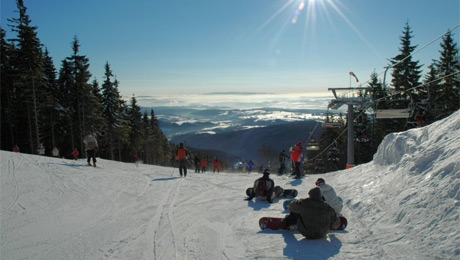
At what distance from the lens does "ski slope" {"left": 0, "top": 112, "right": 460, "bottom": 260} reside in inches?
202

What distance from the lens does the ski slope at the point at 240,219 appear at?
5.12 meters

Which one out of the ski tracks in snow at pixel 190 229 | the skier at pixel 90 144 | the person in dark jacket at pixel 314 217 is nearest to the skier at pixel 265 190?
the ski tracks in snow at pixel 190 229

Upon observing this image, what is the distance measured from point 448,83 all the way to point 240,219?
1370 inches

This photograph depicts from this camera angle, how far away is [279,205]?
30.2 feet

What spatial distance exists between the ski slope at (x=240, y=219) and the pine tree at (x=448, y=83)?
28.0 meters

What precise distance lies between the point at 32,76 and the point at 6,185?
78.3 feet

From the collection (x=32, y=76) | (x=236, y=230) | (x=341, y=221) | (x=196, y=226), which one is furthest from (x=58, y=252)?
(x=32, y=76)

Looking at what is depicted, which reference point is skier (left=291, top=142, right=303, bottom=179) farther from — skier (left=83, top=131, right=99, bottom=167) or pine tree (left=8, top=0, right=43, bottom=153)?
pine tree (left=8, top=0, right=43, bottom=153)

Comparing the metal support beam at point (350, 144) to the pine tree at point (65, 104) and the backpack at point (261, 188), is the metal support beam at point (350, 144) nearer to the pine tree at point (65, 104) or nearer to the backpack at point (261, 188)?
the backpack at point (261, 188)

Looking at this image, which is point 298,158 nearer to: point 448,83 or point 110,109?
point 448,83

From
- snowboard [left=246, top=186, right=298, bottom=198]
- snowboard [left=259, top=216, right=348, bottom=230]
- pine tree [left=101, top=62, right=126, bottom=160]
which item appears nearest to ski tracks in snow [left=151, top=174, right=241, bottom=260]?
snowboard [left=259, top=216, right=348, bottom=230]

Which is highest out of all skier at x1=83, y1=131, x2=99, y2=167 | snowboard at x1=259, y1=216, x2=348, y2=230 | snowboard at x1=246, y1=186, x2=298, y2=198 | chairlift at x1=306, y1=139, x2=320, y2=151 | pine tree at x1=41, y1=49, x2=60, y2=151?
pine tree at x1=41, y1=49, x2=60, y2=151

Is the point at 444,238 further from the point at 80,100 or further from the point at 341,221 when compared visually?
the point at 80,100

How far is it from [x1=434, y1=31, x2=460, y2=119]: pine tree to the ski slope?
28.0 metres
